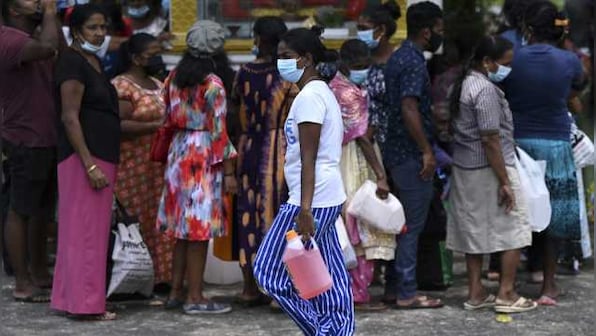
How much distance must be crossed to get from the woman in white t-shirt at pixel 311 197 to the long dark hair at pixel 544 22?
A: 2.17 m

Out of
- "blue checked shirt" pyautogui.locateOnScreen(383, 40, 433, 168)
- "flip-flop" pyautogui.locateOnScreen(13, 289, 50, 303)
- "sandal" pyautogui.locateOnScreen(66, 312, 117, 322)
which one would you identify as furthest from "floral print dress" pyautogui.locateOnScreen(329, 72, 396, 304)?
"flip-flop" pyautogui.locateOnScreen(13, 289, 50, 303)

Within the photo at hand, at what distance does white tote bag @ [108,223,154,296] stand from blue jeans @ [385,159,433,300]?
147 centimetres

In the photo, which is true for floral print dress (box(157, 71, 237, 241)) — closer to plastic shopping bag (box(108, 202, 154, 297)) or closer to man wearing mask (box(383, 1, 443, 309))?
plastic shopping bag (box(108, 202, 154, 297))

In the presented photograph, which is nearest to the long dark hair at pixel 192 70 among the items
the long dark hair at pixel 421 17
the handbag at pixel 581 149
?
the long dark hair at pixel 421 17

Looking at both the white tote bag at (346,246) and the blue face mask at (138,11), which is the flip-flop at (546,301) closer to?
the white tote bag at (346,246)

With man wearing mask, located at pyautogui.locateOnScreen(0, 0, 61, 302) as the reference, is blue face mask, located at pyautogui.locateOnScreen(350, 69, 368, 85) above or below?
above

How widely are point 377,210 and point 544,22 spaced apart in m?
1.55

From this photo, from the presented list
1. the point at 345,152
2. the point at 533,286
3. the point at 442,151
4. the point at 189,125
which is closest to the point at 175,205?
the point at 189,125

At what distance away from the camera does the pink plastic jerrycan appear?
17.9 ft

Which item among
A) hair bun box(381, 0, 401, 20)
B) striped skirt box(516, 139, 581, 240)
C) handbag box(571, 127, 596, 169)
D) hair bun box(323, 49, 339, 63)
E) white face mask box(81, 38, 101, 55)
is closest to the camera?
hair bun box(323, 49, 339, 63)

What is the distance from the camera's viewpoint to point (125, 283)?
732cm

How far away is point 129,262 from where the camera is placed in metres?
7.29

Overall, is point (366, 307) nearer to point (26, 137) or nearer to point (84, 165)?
point (84, 165)

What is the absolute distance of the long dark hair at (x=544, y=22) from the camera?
7488 millimetres
